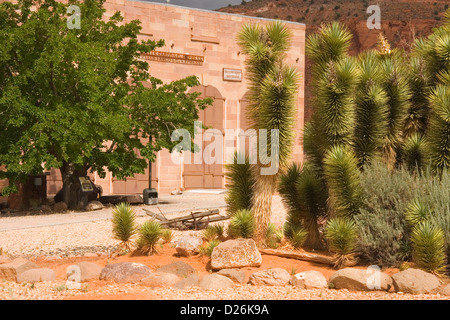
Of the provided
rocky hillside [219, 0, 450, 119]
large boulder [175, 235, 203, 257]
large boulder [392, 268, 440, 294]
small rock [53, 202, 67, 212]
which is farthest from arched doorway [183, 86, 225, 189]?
rocky hillside [219, 0, 450, 119]

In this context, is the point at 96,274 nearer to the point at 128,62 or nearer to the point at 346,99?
the point at 346,99

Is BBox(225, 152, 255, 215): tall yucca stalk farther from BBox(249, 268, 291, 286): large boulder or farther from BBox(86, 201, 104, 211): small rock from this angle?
BBox(86, 201, 104, 211): small rock

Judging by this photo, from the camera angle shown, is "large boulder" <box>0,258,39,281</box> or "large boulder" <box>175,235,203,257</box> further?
"large boulder" <box>175,235,203,257</box>

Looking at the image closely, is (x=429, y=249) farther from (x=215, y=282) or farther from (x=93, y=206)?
(x=93, y=206)

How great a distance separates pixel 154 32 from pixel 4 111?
34.9 feet

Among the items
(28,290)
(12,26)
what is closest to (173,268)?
(28,290)

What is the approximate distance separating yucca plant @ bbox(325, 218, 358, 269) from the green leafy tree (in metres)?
9.88

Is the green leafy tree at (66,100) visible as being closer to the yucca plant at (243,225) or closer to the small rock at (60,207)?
the small rock at (60,207)

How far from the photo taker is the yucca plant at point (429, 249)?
7.45 metres

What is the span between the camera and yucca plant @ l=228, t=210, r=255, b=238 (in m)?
9.01

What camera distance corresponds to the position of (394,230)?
325 inches

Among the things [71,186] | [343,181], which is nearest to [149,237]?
[343,181]

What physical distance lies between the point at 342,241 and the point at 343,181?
0.99m

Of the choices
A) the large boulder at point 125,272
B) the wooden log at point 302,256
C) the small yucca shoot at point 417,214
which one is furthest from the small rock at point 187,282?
the small yucca shoot at point 417,214
